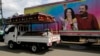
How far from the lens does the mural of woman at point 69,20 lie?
1536cm

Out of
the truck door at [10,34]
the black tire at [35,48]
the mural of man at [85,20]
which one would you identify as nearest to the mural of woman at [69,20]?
the mural of man at [85,20]

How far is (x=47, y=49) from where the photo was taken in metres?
14.9

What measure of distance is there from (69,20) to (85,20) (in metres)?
1.70

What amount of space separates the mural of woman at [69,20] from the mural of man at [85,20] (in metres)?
0.45

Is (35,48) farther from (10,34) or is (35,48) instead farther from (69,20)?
(69,20)

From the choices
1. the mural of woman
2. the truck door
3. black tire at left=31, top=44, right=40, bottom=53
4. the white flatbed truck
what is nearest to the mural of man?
the mural of woman

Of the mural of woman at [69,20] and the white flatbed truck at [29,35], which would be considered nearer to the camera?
the white flatbed truck at [29,35]

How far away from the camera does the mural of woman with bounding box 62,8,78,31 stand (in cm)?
1536

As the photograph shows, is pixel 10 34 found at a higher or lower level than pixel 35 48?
higher

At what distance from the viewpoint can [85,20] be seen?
47.9 ft

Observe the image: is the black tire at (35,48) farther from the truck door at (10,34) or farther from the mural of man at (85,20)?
the mural of man at (85,20)

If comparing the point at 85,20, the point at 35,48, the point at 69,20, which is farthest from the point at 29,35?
the point at 85,20

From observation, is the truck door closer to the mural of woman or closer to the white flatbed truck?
the white flatbed truck

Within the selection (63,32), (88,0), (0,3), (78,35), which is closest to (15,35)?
(63,32)
